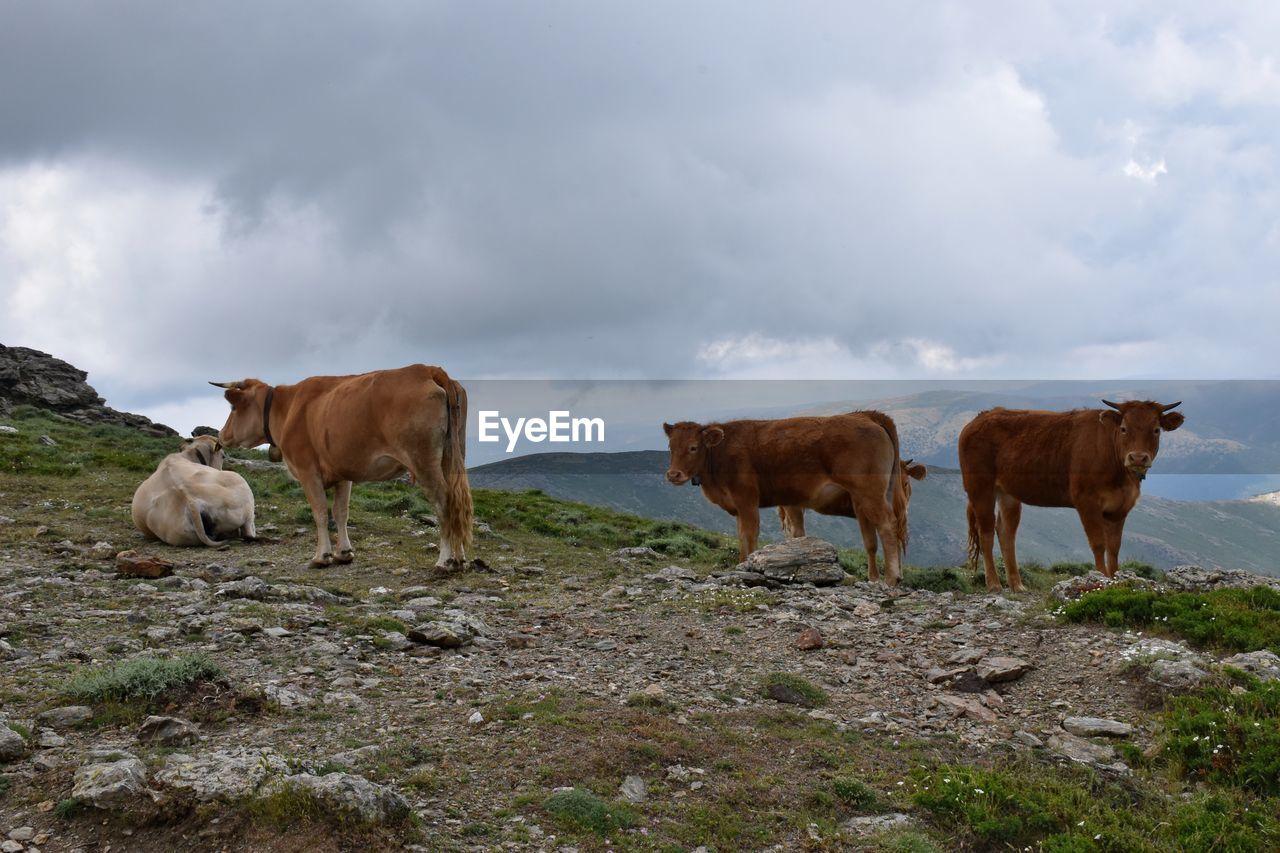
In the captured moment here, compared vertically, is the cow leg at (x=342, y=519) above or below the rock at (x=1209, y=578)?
above

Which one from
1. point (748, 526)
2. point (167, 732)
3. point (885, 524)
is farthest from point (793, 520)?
point (167, 732)

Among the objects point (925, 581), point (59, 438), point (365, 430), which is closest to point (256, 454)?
point (59, 438)

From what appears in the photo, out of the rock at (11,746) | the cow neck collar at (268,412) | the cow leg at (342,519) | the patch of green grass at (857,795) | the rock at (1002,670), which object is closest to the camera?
the rock at (11,746)

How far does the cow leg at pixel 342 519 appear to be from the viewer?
616 inches

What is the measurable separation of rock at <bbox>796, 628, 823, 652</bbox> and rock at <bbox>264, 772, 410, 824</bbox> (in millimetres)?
5651

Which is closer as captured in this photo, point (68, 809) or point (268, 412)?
point (68, 809)

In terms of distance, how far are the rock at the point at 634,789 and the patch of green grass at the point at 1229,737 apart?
4.40m

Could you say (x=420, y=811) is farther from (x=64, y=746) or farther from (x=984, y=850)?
(x=984, y=850)

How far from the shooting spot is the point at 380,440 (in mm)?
14961

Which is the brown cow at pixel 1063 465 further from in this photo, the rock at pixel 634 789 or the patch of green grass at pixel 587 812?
the patch of green grass at pixel 587 812

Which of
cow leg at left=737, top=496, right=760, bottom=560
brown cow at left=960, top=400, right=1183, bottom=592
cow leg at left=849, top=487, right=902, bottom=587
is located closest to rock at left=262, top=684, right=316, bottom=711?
cow leg at left=737, top=496, right=760, bottom=560

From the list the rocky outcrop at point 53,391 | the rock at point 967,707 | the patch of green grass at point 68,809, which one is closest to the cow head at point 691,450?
the rock at point 967,707

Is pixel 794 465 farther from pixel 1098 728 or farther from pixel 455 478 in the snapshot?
pixel 1098 728

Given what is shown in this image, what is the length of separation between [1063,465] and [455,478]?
10149 mm
